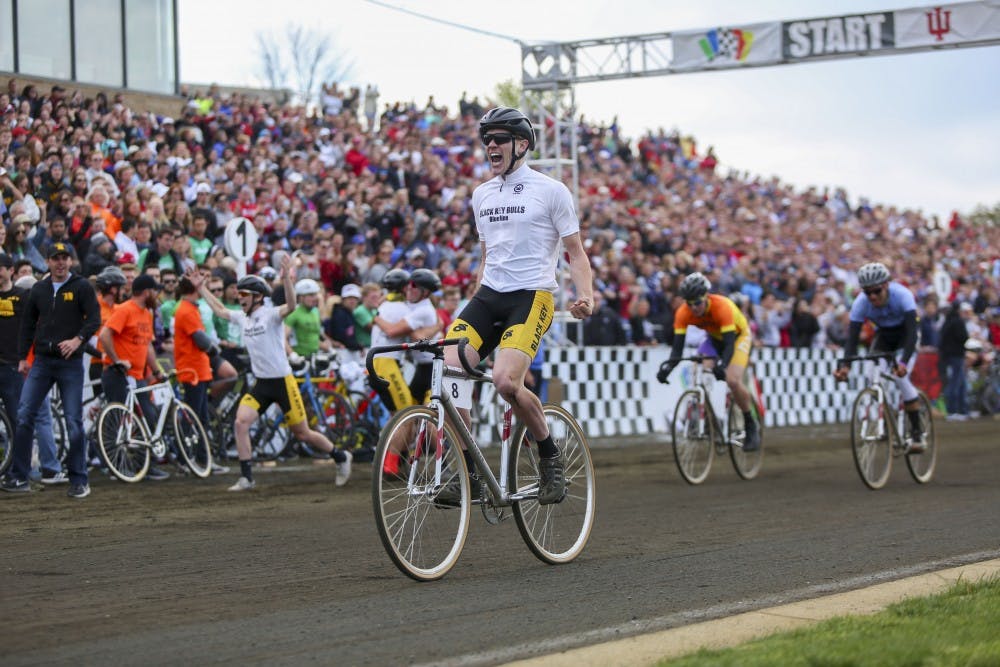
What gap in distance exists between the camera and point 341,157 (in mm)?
24812

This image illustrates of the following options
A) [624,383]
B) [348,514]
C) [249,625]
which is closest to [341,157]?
[624,383]

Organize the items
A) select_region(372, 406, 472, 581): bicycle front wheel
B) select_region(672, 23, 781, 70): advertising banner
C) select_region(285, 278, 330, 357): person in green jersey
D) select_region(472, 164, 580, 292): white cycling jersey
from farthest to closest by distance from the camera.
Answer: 1. select_region(672, 23, 781, 70): advertising banner
2. select_region(285, 278, 330, 357): person in green jersey
3. select_region(472, 164, 580, 292): white cycling jersey
4. select_region(372, 406, 472, 581): bicycle front wheel

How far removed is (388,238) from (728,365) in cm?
956

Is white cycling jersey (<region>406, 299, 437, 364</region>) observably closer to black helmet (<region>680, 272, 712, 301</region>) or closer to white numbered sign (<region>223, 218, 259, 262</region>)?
black helmet (<region>680, 272, 712, 301</region>)

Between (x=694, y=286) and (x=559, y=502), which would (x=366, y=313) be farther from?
(x=559, y=502)

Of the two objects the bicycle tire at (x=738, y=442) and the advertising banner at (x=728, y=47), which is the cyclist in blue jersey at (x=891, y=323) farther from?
the advertising banner at (x=728, y=47)

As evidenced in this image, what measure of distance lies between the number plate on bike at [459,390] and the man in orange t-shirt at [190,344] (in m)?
7.96

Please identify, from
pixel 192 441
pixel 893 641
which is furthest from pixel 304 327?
pixel 893 641

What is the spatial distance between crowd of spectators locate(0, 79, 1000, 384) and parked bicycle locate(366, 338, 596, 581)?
842 centimetres

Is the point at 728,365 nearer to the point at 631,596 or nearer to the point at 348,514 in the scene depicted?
the point at 348,514

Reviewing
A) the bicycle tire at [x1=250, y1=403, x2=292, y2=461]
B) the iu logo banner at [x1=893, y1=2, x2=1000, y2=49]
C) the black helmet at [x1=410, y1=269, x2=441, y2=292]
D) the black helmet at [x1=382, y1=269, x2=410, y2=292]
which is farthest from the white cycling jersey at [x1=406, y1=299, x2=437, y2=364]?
the iu logo banner at [x1=893, y1=2, x2=1000, y2=49]

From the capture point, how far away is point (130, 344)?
14.3 metres

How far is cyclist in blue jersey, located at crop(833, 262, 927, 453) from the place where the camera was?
13.2 metres

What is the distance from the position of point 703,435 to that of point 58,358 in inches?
250
